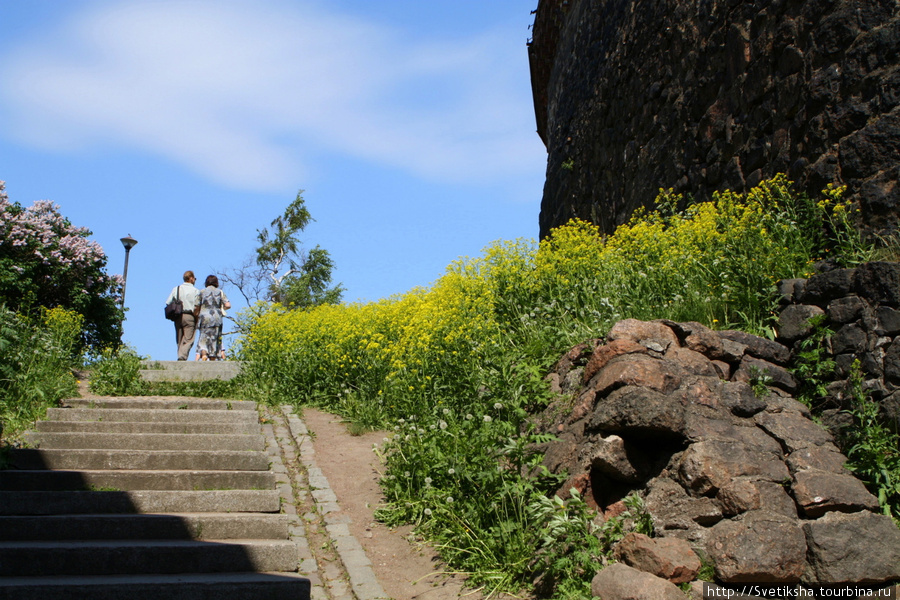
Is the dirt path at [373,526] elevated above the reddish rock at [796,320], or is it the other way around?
the reddish rock at [796,320]

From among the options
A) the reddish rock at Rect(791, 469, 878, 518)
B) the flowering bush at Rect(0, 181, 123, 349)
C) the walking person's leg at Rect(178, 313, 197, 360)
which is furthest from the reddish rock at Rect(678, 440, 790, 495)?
the flowering bush at Rect(0, 181, 123, 349)

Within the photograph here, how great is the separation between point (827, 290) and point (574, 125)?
35.6 ft

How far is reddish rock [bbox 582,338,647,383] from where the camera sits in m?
5.52

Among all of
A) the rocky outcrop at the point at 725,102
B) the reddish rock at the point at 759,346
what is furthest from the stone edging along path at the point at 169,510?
the rocky outcrop at the point at 725,102

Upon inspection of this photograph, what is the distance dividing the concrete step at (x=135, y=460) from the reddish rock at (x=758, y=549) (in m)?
4.25

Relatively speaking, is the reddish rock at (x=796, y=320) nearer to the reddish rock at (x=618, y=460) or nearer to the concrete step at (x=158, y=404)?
the reddish rock at (x=618, y=460)

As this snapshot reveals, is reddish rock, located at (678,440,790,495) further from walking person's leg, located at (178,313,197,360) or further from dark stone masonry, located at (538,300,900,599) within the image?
walking person's leg, located at (178,313,197,360)

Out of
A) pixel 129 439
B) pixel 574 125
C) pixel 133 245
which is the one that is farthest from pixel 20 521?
pixel 133 245

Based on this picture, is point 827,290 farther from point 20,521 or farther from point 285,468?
point 20,521

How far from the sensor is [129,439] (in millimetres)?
7078

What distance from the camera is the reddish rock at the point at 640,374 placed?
5062mm

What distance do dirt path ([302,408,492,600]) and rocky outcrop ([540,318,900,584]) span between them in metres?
1.14

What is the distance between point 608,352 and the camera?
18.4 feet

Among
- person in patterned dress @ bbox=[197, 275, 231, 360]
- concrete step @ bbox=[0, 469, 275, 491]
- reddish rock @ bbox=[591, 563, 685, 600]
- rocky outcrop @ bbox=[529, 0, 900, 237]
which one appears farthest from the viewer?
person in patterned dress @ bbox=[197, 275, 231, 360]
